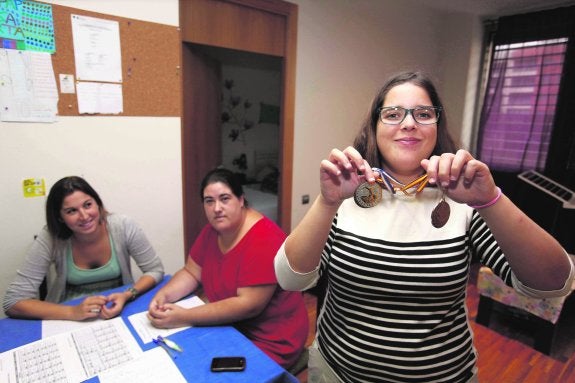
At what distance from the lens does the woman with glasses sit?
2.84ft

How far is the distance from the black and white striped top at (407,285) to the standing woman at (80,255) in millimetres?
951

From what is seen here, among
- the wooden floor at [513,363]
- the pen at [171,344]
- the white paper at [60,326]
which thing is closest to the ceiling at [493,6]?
the wooden floor at [513,363]

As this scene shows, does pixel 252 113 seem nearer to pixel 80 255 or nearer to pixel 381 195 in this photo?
pixel 80 255

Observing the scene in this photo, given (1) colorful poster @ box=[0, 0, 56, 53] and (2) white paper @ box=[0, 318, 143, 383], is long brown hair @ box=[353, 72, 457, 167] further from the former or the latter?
(1) colorful poster @ box=[0, 0, 56, 53]

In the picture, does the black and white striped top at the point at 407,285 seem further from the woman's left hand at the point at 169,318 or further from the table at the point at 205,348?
the woman's left hand at the point at 169,318

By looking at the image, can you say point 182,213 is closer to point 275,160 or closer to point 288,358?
point 288,358

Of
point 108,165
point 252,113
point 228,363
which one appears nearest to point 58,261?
point 108,165

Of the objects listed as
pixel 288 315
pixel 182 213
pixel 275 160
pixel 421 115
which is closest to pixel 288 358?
pixel 288 315

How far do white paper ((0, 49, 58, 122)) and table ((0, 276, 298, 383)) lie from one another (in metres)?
1.08

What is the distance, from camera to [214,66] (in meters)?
2.82

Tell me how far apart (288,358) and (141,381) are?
66 centimetres

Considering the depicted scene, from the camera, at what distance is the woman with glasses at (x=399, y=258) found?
2.84 ft

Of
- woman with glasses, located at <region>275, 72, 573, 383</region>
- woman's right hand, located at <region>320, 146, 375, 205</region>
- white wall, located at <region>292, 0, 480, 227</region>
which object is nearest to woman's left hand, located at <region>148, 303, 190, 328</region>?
woman with glasses, located at <region>275, 72, 573, 383</region>

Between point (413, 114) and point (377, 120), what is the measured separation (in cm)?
11
